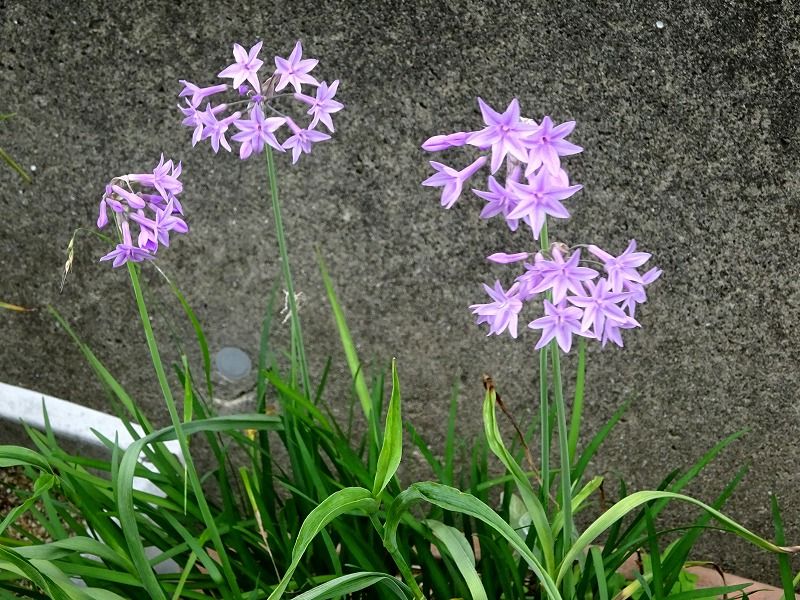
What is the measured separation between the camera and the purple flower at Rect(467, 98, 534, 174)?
1.77 ft

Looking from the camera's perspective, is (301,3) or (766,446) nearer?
(301,3)

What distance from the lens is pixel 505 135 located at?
55 cm

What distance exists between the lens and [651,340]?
4.52ft

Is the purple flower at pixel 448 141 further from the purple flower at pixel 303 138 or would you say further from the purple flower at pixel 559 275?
the purple flower at pixel 303 138

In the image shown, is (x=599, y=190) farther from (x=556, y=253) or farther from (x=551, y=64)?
(x=556, y=253)

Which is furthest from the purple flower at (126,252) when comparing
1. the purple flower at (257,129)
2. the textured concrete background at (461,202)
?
the textured concrete background at (461,202)

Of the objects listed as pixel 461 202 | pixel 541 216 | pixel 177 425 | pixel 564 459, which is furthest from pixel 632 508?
pixel 461 202

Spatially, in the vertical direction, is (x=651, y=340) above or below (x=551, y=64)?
below

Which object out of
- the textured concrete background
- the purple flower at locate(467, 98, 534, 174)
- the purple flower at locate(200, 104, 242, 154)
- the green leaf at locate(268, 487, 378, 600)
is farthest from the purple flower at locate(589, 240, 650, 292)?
the textured concrete background

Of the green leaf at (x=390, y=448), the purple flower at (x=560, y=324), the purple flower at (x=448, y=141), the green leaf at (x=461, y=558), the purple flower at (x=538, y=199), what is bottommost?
the green leaf at (x=461, y=558)

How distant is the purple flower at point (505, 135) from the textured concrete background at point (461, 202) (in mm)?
755

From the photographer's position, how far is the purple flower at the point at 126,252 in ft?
2.25

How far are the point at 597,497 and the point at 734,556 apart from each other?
0.91 feet

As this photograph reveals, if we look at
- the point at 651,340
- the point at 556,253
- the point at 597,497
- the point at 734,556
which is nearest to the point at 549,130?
the point at 556,253
